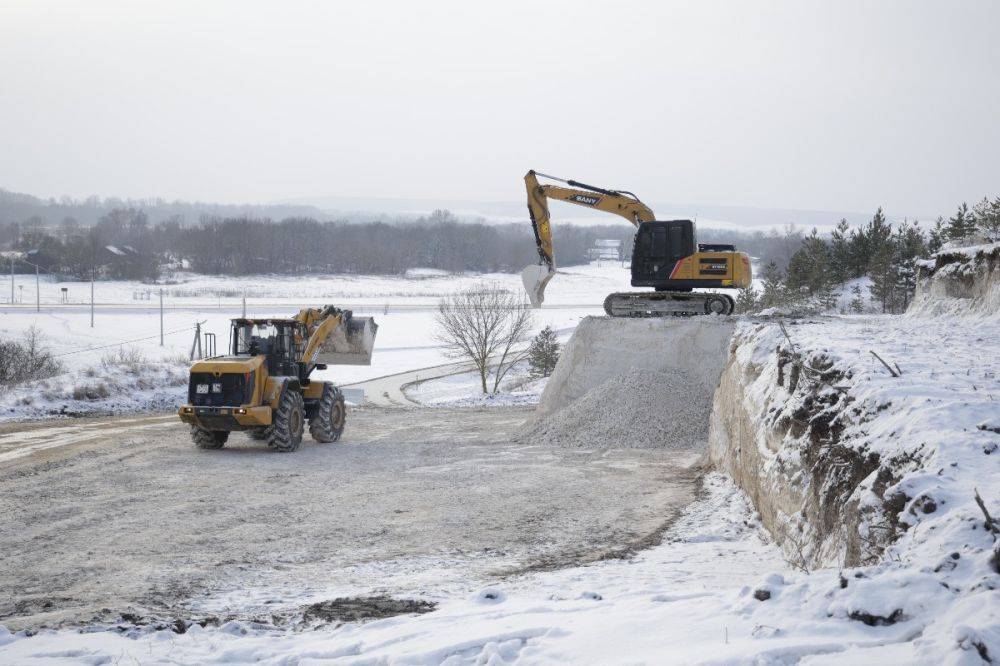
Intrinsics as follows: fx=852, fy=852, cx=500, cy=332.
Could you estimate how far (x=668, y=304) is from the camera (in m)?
21.8

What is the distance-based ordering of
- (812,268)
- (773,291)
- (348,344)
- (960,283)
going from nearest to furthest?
(960,283)
(348,344)
(773,291)
(812,268)

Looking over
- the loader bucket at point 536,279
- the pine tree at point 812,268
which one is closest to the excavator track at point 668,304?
the loader bucket at point 536,279

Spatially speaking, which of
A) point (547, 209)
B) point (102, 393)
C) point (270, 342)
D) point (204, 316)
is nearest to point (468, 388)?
point (102, 393)

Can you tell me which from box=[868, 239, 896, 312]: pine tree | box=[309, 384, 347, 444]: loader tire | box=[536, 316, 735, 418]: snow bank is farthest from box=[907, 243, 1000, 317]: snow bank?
box=[868, 239, 896, 312]: pine tree

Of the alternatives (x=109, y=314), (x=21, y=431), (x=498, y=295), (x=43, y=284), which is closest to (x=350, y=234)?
(x=43, y=284)

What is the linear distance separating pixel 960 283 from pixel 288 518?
1160 centimetres

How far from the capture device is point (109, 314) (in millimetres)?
63344

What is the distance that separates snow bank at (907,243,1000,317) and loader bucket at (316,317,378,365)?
1142 centimetres

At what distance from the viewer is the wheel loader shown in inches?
656

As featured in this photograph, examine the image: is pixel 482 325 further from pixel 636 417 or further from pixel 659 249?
pixel 636 417

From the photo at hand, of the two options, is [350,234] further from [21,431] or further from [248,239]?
[21,431]

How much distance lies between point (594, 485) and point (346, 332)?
8023mm

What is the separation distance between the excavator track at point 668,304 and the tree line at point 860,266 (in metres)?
19.0

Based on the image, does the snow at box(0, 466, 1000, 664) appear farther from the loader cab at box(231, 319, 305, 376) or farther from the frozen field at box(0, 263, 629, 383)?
the frozen field at box(0, 263, 629, 383)
